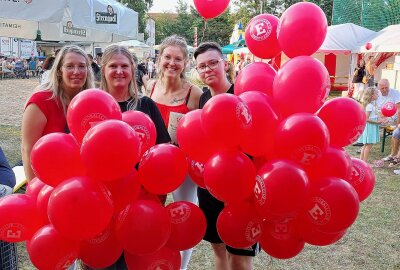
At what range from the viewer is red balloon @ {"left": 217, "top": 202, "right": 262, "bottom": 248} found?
83.2 inches

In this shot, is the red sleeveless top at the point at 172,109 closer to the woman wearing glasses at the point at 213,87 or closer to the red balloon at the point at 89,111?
the woman wearing glasses at the point at 213,87

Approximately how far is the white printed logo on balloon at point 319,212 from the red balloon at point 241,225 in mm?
308

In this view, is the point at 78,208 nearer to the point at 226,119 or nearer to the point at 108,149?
the point at 108,149

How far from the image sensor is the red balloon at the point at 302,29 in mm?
2154

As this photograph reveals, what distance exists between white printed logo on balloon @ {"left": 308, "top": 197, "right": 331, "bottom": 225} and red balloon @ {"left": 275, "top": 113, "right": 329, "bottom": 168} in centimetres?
18

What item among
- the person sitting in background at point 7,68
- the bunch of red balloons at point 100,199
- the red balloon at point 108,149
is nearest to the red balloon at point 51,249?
the bunch of red balloons at point 100,199

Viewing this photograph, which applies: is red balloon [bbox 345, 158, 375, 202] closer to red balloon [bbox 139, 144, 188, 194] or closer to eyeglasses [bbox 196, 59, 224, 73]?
red balloon [bbox 139, 144, 188, 194]

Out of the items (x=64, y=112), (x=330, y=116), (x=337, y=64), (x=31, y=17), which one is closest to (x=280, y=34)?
(x=330, y=116)

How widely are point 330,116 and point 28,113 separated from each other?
1.88m

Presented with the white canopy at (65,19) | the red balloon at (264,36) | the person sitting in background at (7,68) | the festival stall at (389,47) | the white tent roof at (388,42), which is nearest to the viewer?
the red balloon at (264,36)

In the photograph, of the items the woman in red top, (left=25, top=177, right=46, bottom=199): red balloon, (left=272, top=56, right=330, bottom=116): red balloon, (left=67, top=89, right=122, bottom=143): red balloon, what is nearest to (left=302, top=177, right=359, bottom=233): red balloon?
(left=272, top=56, right=330, bottom=116): red balloon

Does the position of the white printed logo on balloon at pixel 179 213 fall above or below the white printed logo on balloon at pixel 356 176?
below

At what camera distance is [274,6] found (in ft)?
107

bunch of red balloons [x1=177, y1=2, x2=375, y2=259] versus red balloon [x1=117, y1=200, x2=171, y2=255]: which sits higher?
bunch of red balloons [x1=177, y1=2, x2=375, y2=259]
